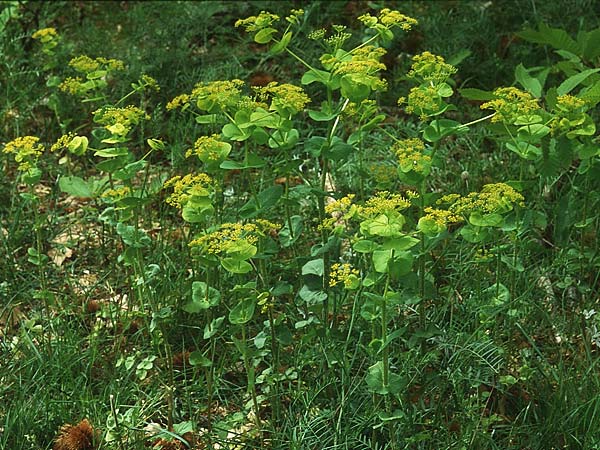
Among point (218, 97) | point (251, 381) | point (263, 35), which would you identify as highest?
point (263, 35)

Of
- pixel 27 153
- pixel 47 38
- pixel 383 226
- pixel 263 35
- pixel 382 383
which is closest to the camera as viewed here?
pixel 383 226

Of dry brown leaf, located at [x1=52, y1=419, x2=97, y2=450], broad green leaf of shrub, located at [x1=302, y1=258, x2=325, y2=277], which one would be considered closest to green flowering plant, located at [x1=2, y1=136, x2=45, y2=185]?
dry brown leaf, located at [x1=52, y1=419, x2=97, y2=450]

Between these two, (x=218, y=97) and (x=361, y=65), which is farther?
(x=218, y=97)

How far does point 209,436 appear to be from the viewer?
8.87 feet

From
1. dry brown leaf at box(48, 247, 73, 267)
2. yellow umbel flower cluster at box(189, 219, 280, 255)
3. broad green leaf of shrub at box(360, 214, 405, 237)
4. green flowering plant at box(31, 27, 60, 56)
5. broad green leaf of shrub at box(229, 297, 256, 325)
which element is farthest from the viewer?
green flowering plant at box(31, 27, 60, 56)

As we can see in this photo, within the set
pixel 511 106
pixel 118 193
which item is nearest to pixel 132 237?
pixel 118 193

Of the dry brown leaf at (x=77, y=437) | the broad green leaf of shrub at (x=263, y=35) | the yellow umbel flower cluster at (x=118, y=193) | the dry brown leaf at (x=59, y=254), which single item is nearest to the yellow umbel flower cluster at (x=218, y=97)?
the broad green leaf of shrub at (x=263, y=35)

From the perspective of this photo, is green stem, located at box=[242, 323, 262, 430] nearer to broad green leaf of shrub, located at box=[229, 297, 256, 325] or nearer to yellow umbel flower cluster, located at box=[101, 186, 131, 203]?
broad green leaf of shrub, located at box=[229, 297, 256, 325]

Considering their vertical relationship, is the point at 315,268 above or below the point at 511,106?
below

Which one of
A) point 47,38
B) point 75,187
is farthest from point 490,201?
point 47,38

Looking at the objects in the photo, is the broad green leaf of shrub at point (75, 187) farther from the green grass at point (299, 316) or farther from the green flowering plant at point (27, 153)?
the green flowering plant at point (27, 153)

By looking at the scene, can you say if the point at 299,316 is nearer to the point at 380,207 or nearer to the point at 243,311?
the point at 243,311

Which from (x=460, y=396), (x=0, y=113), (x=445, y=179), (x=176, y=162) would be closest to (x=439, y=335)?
(x=460, y=396)

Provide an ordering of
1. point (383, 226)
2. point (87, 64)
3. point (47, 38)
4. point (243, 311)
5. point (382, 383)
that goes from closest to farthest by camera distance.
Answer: point (383, 226)
point (382, 383)
point (243, 311)
point (87, 64)
point (47, 38)
